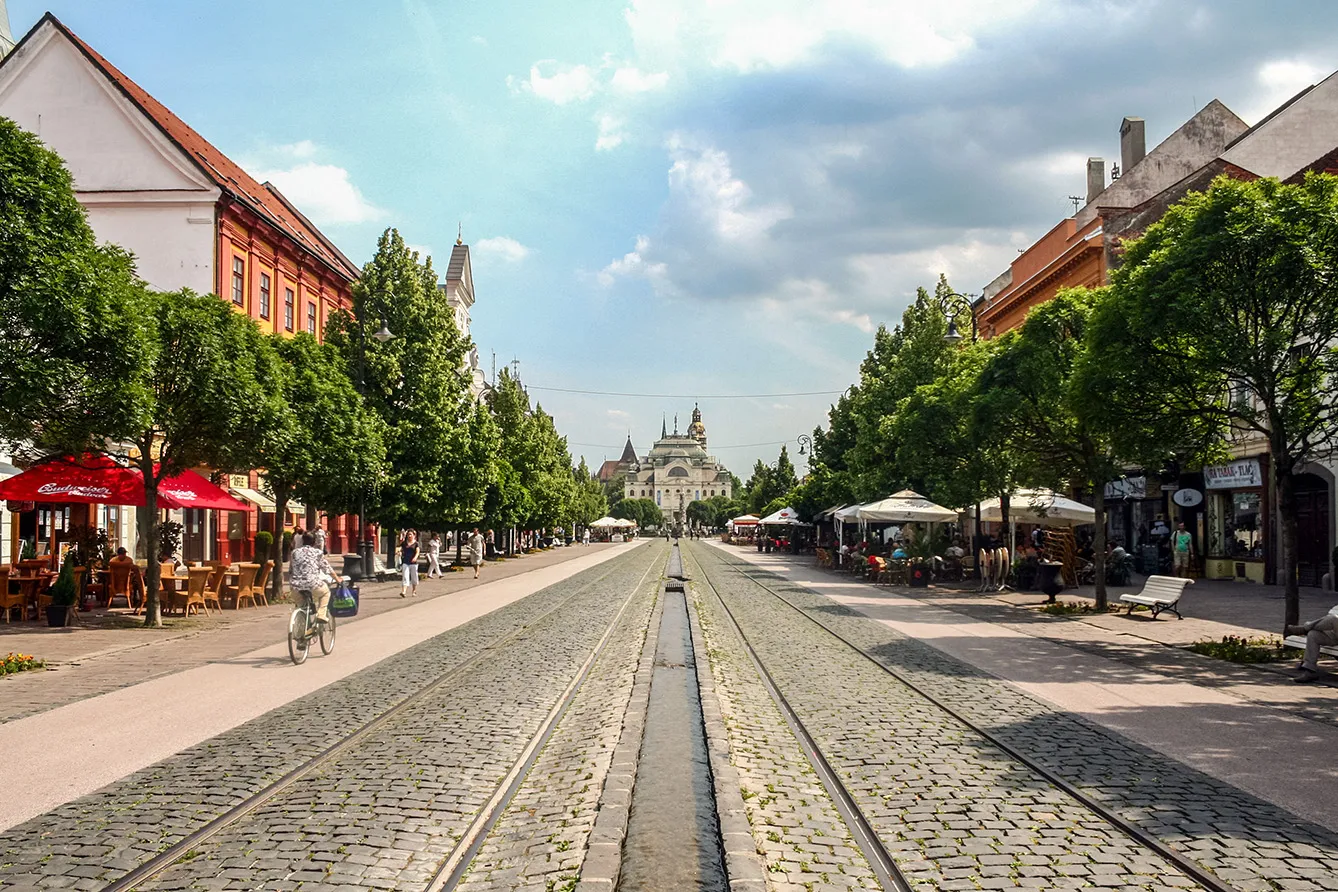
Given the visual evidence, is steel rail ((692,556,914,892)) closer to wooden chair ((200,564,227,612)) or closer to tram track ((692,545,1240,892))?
tram track ((692,545,1240,892))

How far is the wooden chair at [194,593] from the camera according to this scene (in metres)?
21.4

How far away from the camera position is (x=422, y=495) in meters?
33.5

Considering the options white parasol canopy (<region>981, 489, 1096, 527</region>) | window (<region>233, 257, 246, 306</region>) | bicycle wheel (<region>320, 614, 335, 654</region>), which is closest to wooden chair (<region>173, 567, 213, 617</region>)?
bicycle wheel (<region>320, 614, 335, 654</region>)

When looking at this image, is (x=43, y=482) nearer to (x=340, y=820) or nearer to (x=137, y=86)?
(x=340, y=820)

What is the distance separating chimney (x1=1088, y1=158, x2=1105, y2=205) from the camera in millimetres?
57750

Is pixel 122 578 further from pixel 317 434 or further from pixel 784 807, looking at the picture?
pixel 784 807

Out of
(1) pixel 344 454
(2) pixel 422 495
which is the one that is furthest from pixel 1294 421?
(2) pixel 422 495

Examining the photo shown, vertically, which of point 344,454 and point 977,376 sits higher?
point 977,376

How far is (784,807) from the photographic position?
6.86 m

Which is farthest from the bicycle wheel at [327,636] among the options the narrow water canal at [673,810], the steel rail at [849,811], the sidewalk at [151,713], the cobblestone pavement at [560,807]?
the steel rail at [849,811]

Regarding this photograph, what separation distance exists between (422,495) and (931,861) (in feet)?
95.5

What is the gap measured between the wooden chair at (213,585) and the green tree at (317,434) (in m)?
2.35

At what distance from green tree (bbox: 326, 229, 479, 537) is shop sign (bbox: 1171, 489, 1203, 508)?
2216 cm

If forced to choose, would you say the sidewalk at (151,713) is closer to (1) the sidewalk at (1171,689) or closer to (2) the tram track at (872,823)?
(2) the tram track at (872,823)
